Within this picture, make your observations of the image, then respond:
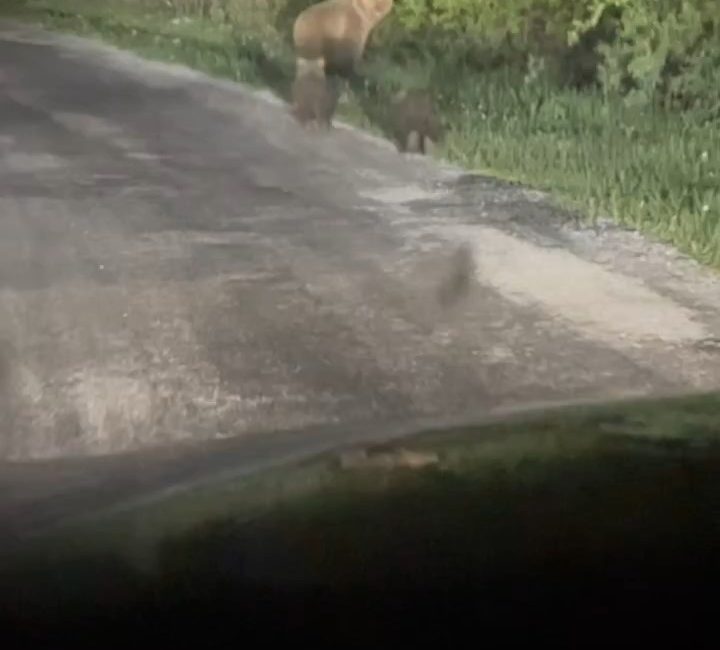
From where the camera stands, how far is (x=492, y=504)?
1945 mm

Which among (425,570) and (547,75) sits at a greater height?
(425,570)

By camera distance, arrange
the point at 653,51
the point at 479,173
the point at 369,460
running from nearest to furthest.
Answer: the point at 369,460 → the point at 479,173 → the point at 653,51

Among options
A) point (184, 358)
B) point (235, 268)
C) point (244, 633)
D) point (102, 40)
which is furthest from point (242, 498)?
point (102, 40)

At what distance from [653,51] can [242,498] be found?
215 inches

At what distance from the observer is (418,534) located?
72.5 inches

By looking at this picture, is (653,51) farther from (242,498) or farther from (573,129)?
(242,498)

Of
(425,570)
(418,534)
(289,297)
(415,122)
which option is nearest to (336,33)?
(415,122)

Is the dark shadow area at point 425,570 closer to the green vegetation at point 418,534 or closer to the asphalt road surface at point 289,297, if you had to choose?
the green vegetation at point 418,534

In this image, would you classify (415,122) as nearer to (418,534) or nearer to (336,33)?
(336,33)

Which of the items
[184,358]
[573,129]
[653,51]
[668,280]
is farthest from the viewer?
[653,51]

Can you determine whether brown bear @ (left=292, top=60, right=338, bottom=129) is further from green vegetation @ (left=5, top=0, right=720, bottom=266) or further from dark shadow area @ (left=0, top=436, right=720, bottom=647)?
dark shadow area @ (left=0, top=436, right=720, bottom=647)

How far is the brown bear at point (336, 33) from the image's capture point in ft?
23.5

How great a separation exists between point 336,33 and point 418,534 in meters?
5.63

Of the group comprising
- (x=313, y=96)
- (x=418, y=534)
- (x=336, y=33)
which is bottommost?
(x=313, y=96)
